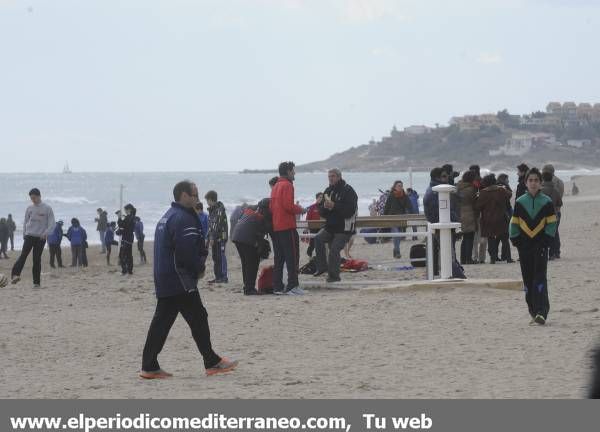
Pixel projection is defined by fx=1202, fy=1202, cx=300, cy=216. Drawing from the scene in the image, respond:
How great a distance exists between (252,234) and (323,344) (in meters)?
4.54

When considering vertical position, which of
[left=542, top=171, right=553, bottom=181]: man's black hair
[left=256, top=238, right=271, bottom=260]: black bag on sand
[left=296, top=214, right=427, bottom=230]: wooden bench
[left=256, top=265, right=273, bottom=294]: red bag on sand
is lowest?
[left=256, top=265, right=273, bottom=294]: red bag on sand

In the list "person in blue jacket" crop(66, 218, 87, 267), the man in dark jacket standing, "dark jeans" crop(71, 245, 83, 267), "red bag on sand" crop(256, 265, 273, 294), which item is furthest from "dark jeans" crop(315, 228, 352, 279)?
"dark jeans" crop(71, 245, 83, 267)

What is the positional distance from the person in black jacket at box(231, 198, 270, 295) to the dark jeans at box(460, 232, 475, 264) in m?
4.48

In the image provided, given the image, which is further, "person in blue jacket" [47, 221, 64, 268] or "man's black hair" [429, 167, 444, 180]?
"person in blue jacket" [47, 221, 64, 268]

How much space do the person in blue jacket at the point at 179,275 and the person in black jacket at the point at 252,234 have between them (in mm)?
5906

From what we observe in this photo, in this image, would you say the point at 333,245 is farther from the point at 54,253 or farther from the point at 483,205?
the point at 54,253

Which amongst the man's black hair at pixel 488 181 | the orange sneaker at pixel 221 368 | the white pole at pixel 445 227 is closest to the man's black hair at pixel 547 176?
the man's black hair at pixel 488 181

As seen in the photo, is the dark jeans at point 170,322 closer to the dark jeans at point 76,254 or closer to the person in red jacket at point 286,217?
the person in red jacket at point 286,217

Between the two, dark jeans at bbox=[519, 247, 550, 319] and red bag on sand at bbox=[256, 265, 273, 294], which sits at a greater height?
dark jeans at bbox=[519, 247, 550, 319]

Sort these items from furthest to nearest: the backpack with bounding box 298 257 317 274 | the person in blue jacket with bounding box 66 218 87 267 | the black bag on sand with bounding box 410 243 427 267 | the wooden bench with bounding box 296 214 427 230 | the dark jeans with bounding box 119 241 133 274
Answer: the person in blue jacket with bounding box 66 218 87 267 → the dark jeans with bounding box 119 241 133 274 → the backpack with bounding box 298 257 317 274 → the black bag on sand with bounding box 410 243 427 267 → the wooden bench with bounding box 296 214 427 230

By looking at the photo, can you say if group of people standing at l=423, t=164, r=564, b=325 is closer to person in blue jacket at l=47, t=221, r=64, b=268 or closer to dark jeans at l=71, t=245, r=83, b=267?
person in blue jacket at l=47, t=221, r=64, b=268

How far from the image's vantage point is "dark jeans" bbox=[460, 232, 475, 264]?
18.8 meters
